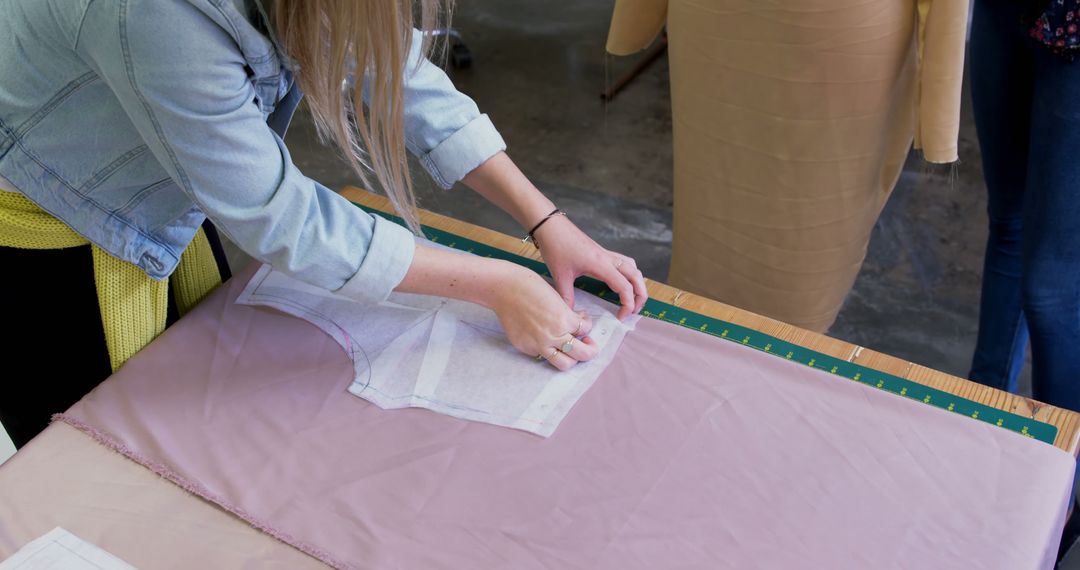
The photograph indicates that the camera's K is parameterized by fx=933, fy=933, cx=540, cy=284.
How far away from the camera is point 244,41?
0.76 m

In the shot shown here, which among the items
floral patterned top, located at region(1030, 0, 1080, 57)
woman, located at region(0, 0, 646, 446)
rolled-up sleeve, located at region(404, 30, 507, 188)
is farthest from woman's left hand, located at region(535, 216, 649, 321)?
floral patterned top, located at region(1030, 0, 1080, 57)

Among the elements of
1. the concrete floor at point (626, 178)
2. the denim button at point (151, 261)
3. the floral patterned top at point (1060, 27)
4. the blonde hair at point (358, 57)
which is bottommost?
the concrete floor at point (626, 178)

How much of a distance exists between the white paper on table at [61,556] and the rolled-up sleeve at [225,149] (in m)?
0.29

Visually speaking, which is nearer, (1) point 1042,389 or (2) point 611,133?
(1) point 1042,389

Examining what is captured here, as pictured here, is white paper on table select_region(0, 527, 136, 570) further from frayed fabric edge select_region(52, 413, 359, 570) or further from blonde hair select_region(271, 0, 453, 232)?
blonde hair select_region(271, 0, 453, 232)

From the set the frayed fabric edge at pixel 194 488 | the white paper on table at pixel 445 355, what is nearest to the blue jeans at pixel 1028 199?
the white paper on table at pixel 445 355

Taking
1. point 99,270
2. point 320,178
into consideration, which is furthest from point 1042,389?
point 320,178

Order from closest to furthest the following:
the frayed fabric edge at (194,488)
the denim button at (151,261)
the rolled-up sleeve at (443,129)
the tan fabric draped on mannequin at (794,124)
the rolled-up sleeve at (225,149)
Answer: the rolled-up sleeve at (225,149)
the frayed fabric edge at (194,488)
the denim button at (151,261)
the rolled-up sleeve at (443,129)
the tan fabric draped on mannequin at (794,124)

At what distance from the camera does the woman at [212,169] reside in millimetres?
742

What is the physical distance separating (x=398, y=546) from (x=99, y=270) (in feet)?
1.41

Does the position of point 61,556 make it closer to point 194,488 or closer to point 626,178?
point 194,488

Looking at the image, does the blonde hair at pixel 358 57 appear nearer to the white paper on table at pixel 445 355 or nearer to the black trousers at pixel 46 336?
the white paper on table at pixel 445 355

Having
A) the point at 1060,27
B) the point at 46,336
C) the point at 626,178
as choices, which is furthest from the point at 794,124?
the point at 626,178

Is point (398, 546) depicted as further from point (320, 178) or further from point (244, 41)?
point (320, 178)
